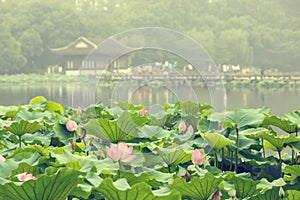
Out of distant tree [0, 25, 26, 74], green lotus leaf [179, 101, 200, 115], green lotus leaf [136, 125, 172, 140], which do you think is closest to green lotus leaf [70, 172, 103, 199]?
green lotus leaf [136, 125, 172, 140]

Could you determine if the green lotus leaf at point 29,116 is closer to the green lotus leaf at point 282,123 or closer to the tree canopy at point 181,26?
the green lotus leaf at point 282,123

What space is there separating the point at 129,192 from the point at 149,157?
0.47 meters

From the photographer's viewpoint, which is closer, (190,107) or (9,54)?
(190,107)

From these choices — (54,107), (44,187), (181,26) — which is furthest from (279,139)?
(181,26)

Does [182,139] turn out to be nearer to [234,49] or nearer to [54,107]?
[54,107]

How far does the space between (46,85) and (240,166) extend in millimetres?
24504

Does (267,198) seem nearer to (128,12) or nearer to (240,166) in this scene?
(240,166)

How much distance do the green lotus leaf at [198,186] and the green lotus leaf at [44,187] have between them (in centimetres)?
21

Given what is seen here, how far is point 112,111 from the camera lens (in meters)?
2.13

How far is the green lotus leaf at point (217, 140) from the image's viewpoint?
1.52 m

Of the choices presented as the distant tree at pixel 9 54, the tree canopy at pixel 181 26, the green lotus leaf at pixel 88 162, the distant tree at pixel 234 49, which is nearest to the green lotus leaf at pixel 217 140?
the green lotus leaf at pixel 88 162

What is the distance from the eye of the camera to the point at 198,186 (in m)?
1.16

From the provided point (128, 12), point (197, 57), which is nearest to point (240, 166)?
point (197, 57)

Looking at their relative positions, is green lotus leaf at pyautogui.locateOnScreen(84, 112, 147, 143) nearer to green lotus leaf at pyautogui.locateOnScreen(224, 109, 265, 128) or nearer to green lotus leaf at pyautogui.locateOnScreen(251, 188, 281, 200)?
green lotus leaf at pyautogui.locateOnScreen(224, 109, 265, 128)
